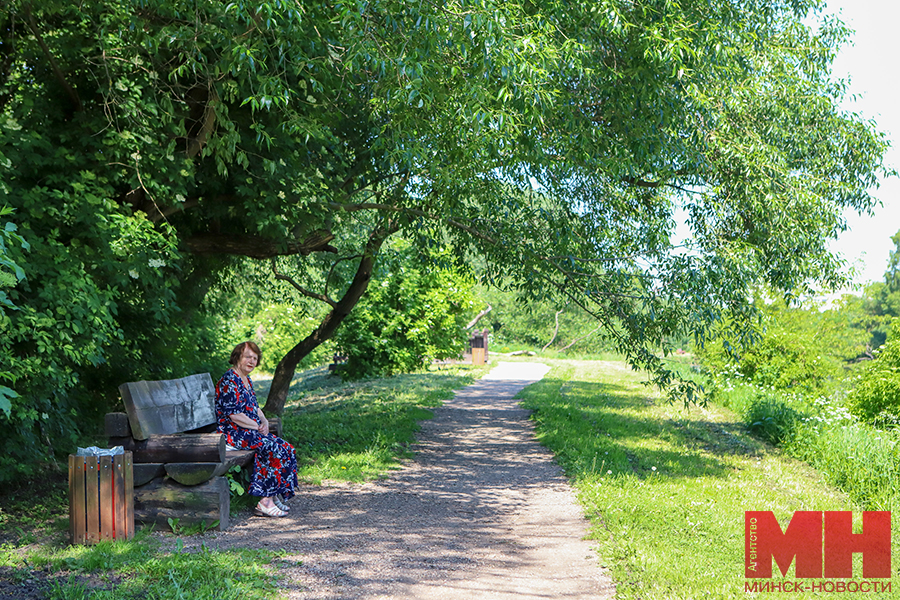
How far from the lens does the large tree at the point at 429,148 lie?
19.5ft

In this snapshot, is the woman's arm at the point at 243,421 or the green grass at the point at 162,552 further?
the woman's arm at the point at 243,421

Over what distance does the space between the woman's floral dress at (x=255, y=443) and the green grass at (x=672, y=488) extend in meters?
2.53

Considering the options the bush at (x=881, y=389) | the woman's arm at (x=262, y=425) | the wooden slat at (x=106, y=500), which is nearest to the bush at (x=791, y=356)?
the bush at (x=881, y=389)

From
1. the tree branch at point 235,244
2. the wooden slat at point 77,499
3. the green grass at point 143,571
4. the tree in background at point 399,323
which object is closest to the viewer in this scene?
the green grass at point 143,571

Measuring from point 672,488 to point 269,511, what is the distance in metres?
3.68

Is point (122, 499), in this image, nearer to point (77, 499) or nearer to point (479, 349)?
point (77, 499)

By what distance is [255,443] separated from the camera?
246 inches

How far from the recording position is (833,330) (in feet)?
58.3

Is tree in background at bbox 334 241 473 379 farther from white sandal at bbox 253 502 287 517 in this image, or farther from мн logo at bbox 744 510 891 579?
мн logo at bbox 744 510 891 579

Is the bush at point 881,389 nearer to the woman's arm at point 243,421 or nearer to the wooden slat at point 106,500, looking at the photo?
the woman's arm at point 243,421

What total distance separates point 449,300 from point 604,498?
45.5ft

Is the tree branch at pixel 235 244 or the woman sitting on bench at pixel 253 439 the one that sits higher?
the tree branch at pixel 235 244

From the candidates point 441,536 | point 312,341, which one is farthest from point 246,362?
point 312,341

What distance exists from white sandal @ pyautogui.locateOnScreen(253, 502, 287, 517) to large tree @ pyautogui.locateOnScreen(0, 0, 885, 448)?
176 cm
